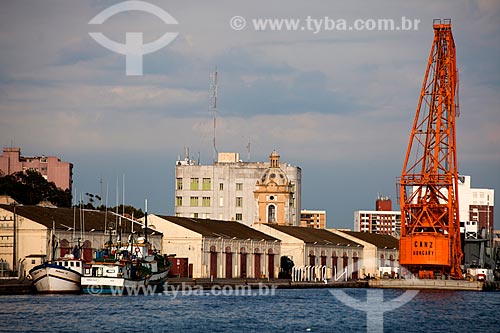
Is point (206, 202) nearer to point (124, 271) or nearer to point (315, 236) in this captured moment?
point (315, 236)

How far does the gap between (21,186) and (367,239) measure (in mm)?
46150

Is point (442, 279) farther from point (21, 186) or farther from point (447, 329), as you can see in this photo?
point (21, 186)

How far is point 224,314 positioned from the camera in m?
79.2

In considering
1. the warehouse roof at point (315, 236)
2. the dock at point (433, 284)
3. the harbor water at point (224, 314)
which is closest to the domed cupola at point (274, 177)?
the warehouse roof at point (315, 236)

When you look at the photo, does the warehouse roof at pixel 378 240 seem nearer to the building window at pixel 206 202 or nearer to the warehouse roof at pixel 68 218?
the building window at pixel 206 202

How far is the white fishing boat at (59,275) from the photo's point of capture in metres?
89.5

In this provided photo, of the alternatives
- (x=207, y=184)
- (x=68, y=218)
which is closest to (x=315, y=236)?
(x=207, y=184)

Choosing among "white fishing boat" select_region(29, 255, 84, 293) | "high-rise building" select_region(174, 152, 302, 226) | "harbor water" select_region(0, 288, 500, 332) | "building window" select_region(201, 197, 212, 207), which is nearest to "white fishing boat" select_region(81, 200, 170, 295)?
"white fishing boat" select_region(29, 255, 84, 293)

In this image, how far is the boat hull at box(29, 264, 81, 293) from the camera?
89438mm

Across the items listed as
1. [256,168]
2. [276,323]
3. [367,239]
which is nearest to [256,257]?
[367,239]

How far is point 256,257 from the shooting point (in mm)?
133250

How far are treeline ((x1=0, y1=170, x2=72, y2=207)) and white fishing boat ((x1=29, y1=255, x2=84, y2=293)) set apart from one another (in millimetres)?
66832

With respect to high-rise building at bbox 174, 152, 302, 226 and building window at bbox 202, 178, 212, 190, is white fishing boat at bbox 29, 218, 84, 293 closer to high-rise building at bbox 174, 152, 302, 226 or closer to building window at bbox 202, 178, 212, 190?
high-rise building at bbox 174, 152, 302, 226

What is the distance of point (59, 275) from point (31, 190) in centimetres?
7487
